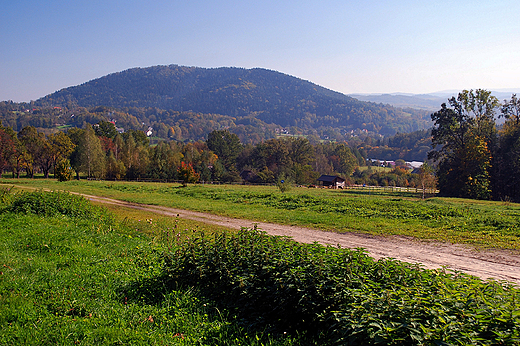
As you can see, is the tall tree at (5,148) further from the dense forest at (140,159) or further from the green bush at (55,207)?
the green bush at (55,207)

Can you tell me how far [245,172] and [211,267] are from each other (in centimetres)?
9355

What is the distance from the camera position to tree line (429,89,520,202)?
5028 centimetres

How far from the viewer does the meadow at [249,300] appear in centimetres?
402

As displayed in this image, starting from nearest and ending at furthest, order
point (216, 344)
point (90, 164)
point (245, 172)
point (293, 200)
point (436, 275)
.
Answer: point (216, 344) < point (436, 275) < point (293, 200) < point (90, 164) < point (245, 172)

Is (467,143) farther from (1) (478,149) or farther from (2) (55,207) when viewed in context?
(2) (55,207)

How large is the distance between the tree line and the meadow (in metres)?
51.9

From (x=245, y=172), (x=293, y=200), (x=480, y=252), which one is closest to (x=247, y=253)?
(x=480, y=252)

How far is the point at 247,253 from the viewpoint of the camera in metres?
6.64

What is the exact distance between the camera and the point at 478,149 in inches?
1992

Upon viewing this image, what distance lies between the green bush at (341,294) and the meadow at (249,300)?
0.05 ft

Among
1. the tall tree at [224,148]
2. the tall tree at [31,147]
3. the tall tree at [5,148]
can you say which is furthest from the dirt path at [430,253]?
the tall tree at [224,148]

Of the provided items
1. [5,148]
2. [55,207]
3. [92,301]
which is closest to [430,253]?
[92,301]

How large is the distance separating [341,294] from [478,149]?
54866 mm

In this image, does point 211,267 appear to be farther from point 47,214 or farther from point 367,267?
point 47,214
